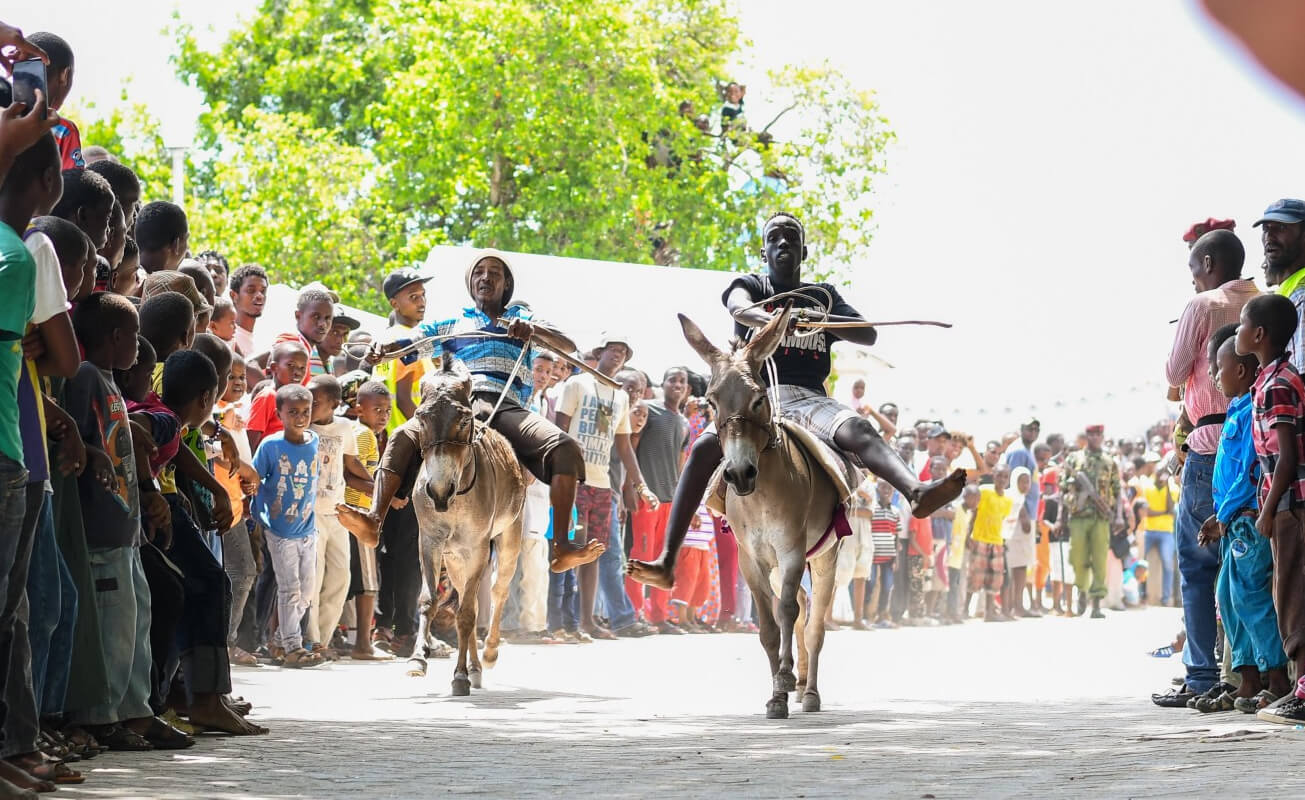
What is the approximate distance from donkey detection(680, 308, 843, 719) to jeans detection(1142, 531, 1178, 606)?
1802 cm

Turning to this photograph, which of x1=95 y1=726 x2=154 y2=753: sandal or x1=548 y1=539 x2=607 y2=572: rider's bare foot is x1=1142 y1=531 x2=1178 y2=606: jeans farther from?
x1=95 y1=726 x2=154 y2=753: sandal

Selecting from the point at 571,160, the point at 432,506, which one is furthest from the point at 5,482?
the point at 571,160

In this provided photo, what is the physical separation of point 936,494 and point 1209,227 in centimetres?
312

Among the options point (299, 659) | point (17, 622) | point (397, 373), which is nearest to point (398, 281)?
point (397, 373)

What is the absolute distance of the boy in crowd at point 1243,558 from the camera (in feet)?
27.7

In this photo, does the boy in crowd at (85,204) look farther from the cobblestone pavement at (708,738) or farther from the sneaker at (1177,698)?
the sneaker at (1177,698)

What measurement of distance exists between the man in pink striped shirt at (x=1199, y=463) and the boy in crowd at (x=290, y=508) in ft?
21.4

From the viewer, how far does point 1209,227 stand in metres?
11.0

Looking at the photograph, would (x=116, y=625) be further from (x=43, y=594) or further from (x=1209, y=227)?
(x=1209, y=227)

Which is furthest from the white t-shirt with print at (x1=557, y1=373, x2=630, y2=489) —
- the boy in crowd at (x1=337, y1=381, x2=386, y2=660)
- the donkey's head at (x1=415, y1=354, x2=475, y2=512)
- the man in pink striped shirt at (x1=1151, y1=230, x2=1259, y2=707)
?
the man in pink striped shirt at (x1=1151, y1=230, x2=1259, y2=707)

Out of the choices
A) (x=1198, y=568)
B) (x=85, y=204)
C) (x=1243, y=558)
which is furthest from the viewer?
(x=1198, y=568)

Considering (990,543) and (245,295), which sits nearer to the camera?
(245,295)

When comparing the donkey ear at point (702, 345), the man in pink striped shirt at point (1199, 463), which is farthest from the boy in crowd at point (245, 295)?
the man in pink striped shirt at point (1199, 463)

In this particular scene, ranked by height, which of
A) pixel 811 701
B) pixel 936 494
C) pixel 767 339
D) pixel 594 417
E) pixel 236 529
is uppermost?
pixel 594 417
